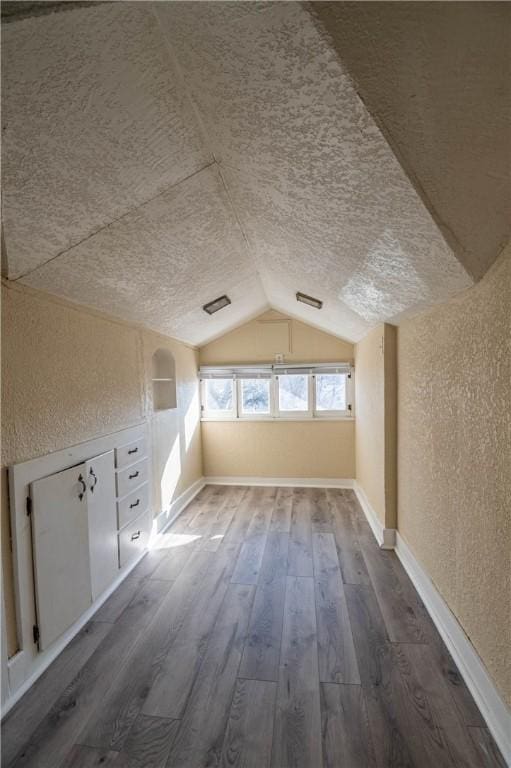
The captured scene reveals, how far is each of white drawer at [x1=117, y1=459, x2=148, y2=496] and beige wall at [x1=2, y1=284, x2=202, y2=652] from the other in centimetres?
29

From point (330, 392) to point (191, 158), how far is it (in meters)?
3.51

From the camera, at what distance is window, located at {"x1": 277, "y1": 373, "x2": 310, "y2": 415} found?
4504 millimetres

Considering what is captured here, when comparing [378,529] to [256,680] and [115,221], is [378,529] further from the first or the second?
[115,221]

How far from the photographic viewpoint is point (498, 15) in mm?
721

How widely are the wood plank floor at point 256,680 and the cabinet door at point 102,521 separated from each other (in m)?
0.18

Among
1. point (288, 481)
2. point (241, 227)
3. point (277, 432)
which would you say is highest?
point (241, 227)

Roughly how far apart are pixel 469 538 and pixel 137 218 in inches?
84.3

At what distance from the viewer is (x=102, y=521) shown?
2.19m

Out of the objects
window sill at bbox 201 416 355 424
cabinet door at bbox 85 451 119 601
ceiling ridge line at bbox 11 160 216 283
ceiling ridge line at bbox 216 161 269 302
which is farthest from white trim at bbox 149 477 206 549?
ceiling ridge line at bbox 216 161 269 302

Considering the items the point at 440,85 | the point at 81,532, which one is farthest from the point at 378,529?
the point at 440,85

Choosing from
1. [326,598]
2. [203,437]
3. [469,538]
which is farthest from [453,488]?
[203,437]

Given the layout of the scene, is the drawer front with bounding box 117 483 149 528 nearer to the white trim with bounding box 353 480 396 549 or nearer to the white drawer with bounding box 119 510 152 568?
the white drawer with bounding box 119 510 152 568

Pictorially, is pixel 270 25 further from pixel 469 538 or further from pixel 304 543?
pixel 304 543

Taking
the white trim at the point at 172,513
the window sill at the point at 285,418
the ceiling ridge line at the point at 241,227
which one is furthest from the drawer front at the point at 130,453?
the window sill at the point at 285,418
